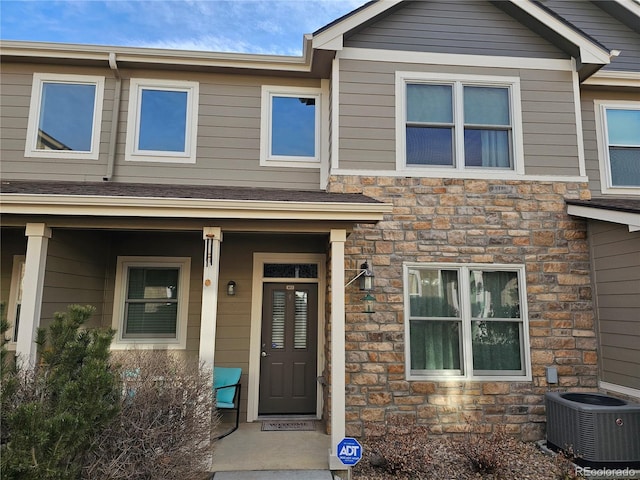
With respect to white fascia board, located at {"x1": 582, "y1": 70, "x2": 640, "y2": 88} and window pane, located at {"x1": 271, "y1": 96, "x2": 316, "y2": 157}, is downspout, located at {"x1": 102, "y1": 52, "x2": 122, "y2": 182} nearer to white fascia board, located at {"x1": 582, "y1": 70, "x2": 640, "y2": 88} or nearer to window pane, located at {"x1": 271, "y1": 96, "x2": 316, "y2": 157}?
window pane, located at {"x1": 271, "y1": 96, "x2": 316, "y2": 157}

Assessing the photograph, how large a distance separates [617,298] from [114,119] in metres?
7.24

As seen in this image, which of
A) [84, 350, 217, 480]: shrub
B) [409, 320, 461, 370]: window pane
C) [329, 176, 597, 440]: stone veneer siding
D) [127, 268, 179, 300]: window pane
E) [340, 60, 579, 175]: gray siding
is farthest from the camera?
[127, 268, 179, 300]: window pane

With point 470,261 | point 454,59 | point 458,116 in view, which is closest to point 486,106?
point 458,116

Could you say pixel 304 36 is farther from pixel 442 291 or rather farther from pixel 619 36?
pixel 619 36

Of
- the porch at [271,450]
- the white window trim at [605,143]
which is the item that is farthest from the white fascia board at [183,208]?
the white window trim at [605,143]

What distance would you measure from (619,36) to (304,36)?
17.9 ft

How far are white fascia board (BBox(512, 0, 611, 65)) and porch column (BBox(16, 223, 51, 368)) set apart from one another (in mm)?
6916

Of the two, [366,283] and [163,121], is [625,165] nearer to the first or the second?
[366,283]

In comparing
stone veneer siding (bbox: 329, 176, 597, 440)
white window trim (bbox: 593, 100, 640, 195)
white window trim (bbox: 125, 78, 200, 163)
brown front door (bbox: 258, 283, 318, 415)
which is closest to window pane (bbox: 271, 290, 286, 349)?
brown front door (bbox: 258, 283, 318, 415)

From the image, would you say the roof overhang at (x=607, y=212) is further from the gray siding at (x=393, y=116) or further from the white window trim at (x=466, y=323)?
the white window trim at (x=466, y=323)

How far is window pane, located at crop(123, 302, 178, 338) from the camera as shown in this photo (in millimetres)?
5992

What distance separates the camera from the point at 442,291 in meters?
5.40

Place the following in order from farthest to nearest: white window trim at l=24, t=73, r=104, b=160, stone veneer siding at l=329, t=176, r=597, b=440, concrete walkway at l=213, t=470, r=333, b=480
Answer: white window trim at l=24, t=73, r=104, b=160
stone veneer siding at l=329, t=176, r=597, b=440
concrete walkway at l=213, t=470, r=333, b=480

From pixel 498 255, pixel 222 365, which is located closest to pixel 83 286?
pixel 222 365
